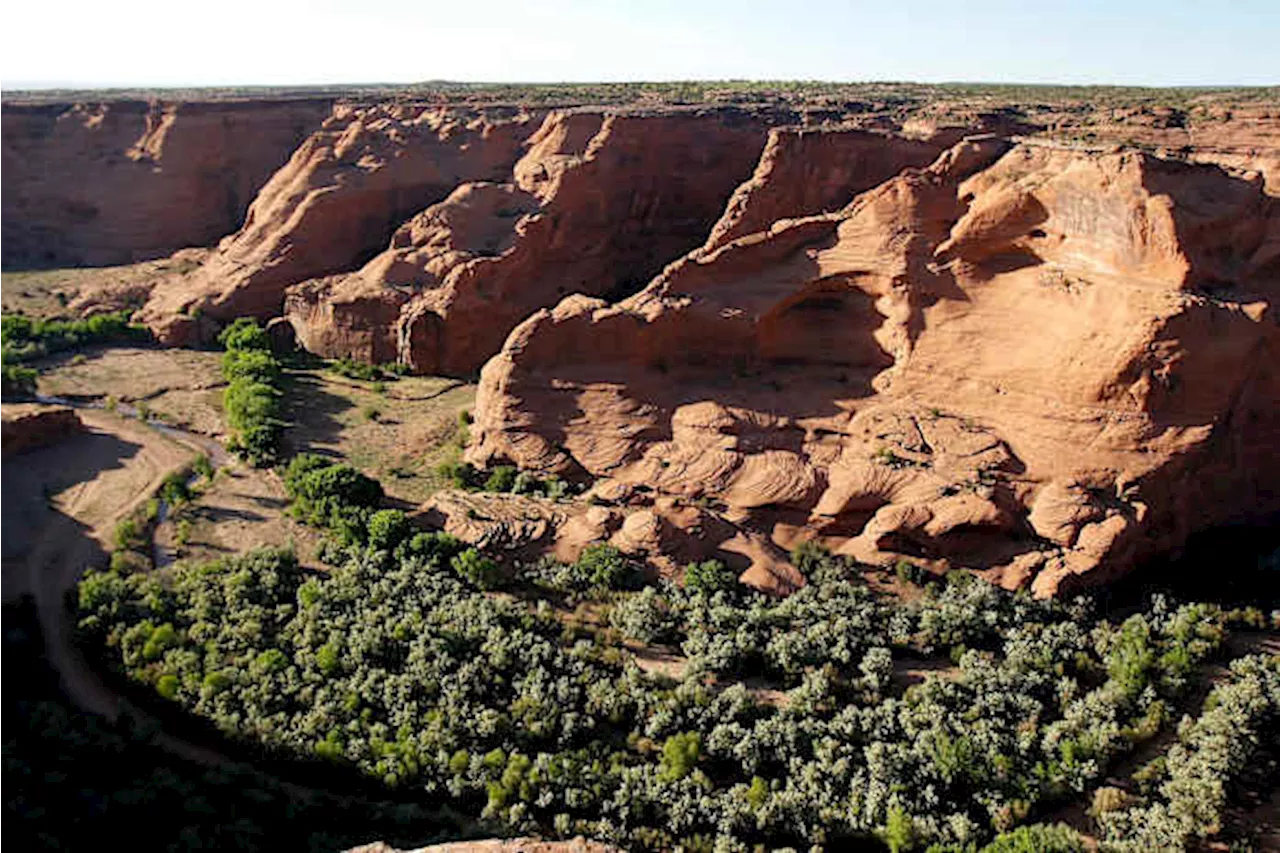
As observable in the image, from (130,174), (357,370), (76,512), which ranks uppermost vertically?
(130,174)

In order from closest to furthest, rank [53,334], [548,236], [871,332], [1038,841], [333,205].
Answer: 1. [1038,841]
2. [871,332]
3. [548,236]
4. [53,334]
5. [333,205]

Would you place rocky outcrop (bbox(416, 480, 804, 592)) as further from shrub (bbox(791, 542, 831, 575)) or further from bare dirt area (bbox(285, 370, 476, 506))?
bare dirt area (bbox(285, 370, 476, 506))

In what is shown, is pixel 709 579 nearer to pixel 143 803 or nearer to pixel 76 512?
pixel 143 803

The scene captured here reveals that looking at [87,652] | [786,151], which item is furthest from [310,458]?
[786,151]

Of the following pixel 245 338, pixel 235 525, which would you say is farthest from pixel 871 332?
pixel 245 338

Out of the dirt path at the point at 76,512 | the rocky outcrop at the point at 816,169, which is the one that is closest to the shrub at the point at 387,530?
the dirt path at the point at 76,512

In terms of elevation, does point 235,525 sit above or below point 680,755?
above

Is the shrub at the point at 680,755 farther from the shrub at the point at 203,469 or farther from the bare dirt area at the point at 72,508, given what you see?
the shrub at the point at 203,469

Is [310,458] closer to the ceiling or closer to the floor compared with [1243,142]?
closer to the floor

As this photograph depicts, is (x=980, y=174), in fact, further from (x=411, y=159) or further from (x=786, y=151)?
(x=411, y=159)
